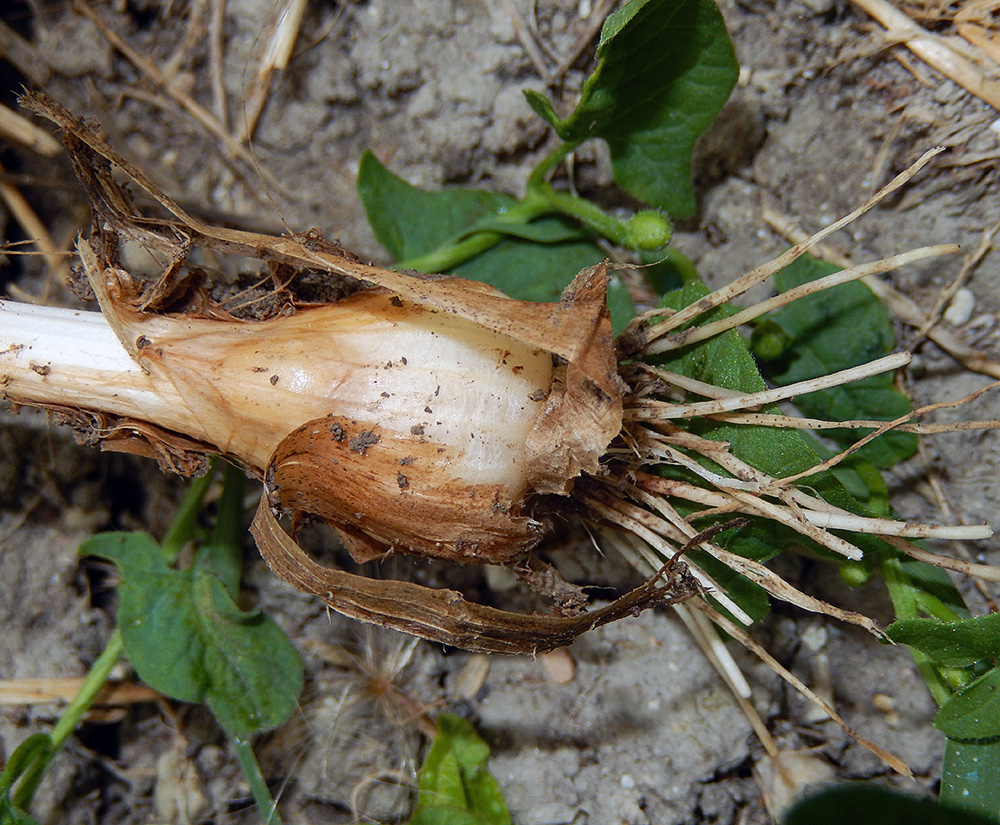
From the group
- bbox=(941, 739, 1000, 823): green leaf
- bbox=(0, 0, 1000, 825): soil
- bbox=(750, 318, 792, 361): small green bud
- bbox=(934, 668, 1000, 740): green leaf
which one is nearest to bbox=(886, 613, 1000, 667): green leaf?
bbox=(934, 668, 1000, 740): green leaf

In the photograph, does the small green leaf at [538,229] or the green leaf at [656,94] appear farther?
the small green leaf at [538,229]

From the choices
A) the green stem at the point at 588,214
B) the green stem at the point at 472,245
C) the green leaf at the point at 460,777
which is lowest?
the green leaf at the point at 460,777

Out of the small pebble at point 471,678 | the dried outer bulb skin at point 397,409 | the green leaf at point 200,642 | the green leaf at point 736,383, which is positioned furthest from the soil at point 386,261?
the dried outer bulb skin at point 397,409

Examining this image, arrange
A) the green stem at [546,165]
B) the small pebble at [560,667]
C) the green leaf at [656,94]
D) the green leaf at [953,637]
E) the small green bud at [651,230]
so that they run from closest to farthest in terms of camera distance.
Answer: the green leaf at [953,637], the green leaf at [656,94], the small green bud at [651,230], the green stem at [546,165], the small pebble at [560,667]

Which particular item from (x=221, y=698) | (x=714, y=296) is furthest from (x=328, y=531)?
(x=714, y=296)

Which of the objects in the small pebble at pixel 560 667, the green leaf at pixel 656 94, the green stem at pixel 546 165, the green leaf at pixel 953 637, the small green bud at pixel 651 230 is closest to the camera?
the green leaf at pixel 953 637

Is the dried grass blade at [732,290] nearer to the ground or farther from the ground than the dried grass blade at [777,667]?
farther from the ground

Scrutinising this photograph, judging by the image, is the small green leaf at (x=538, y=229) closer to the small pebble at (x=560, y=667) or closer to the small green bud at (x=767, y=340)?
the small green bud at (x=767, y=340)
